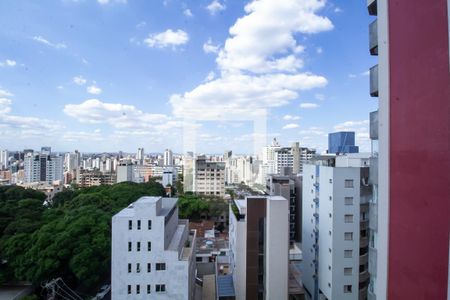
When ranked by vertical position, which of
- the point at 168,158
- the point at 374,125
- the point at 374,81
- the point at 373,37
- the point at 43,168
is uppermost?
the point at 373,37

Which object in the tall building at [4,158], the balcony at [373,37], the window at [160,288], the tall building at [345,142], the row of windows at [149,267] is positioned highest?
the balcony at [373,37]

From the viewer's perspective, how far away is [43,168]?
3622 centimetres

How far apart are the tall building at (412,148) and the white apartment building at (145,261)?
4.92m

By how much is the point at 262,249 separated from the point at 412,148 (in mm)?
5165

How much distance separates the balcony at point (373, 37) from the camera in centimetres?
285

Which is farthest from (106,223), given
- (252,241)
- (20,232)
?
(252,241)

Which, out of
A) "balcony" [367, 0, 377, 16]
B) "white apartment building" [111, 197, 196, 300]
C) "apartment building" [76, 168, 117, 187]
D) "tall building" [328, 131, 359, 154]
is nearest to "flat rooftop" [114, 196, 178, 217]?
"white apartment building" [111, 197, 196, 300]

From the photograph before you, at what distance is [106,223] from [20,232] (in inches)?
116

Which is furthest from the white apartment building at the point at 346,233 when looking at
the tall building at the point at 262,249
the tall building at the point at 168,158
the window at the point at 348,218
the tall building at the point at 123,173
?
the tall building at the point at 168,158

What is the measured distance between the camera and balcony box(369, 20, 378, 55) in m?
2.85

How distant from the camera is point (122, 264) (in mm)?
6332

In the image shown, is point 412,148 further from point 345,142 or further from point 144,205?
point 345,142

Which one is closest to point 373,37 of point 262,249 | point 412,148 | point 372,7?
point 372,7

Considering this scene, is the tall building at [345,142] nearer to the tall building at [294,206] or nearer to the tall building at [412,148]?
the tall building at [294,206]
